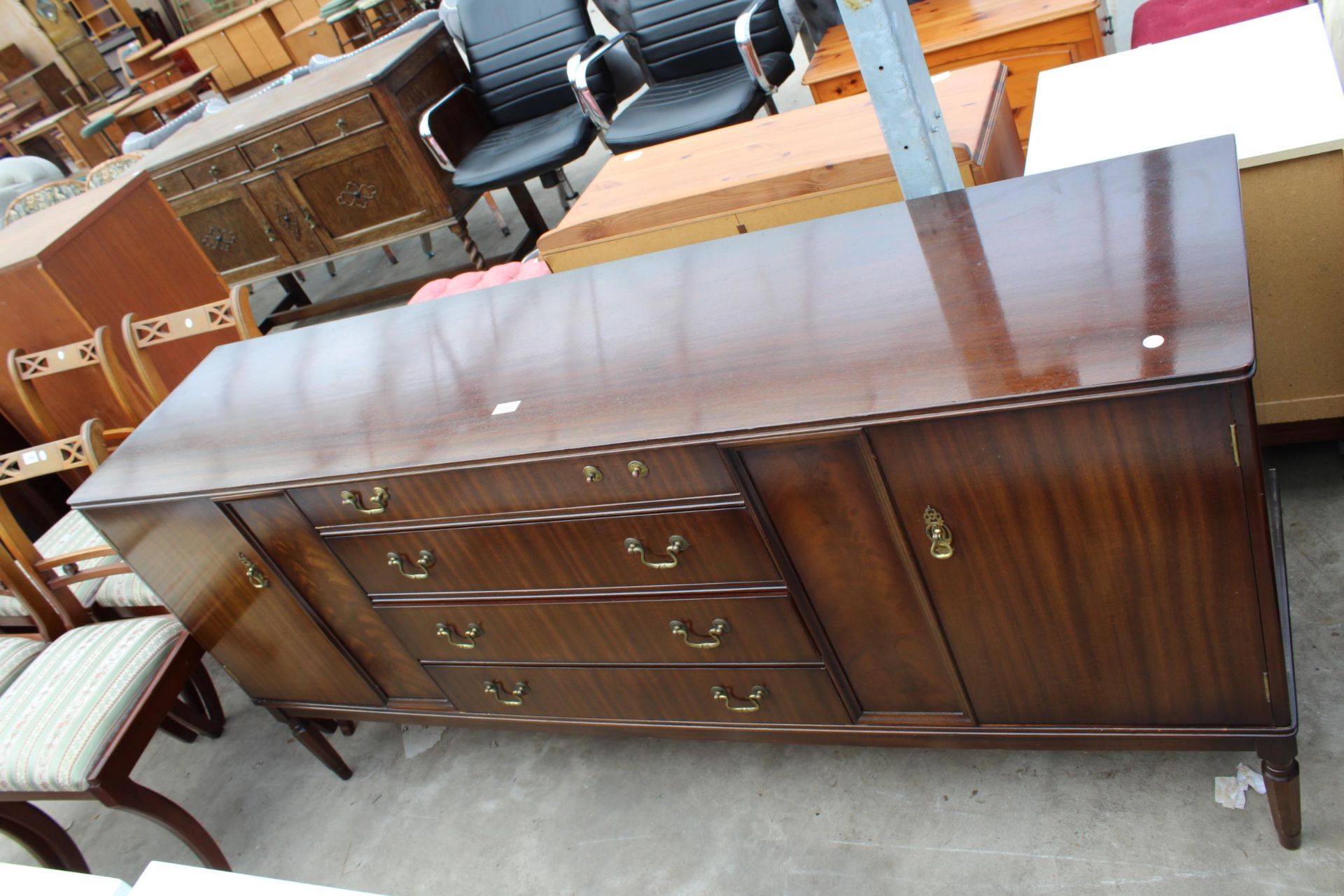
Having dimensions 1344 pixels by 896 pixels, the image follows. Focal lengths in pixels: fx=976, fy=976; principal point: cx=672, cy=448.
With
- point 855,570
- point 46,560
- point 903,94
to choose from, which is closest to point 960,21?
point 903,94

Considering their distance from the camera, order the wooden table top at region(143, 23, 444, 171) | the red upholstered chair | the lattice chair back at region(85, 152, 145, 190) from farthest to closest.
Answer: the lattice chair back at region(85, 152, 145, 190) → the wooden table top at region(143, 23, 444, 171) → the red upholstered chair

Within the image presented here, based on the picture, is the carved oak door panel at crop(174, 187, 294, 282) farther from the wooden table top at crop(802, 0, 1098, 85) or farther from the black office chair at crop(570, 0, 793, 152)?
the wooden table top at crop(802, 0, 1098, 85)

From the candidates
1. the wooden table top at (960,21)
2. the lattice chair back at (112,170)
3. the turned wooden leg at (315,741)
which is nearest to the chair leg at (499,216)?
the lattice chair back at (112,170)

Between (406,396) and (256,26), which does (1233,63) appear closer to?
(406,396)

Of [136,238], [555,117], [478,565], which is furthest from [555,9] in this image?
[478,565]

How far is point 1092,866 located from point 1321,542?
77 cm

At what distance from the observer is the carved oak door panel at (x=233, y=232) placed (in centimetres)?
424

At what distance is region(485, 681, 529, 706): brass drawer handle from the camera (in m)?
1.85

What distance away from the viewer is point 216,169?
4.12 metres

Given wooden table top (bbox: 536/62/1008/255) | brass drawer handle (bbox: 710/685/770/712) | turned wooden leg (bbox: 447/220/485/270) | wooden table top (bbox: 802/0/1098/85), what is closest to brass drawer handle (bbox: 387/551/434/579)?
brass drawer handle (bbox: 710/685/770/712)

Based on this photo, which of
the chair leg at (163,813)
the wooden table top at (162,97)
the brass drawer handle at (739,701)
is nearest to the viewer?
the brass drawer handle at (739,701)

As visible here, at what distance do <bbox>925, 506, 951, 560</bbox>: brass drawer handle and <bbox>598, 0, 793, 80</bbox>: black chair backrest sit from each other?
251 centimetres

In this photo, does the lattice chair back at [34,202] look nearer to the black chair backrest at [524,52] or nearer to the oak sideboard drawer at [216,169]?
the oak sideboard drawer at [216,169]

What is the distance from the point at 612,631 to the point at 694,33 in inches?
98.8
